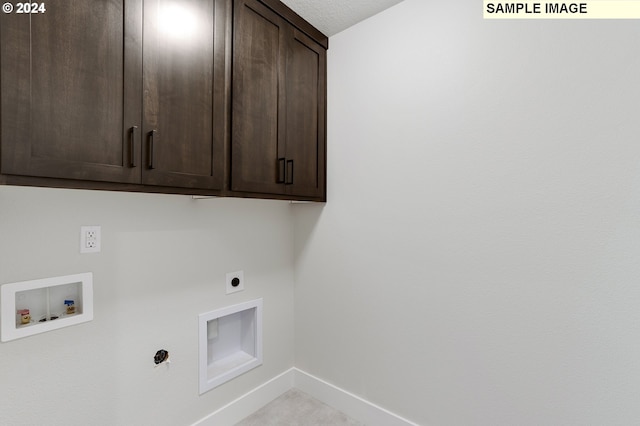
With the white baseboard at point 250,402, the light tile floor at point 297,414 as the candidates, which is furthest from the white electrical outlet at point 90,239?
the light tile floor at point 297,414

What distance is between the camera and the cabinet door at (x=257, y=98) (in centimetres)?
143

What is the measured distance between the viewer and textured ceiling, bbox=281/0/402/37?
1638 mm

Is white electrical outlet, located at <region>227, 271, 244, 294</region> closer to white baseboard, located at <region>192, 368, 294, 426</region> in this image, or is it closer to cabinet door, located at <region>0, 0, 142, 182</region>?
white baseboard, located at <region>192, 368, 294, 426</region>


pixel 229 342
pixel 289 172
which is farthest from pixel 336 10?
pixel 229 342

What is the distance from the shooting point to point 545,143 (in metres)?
1.24

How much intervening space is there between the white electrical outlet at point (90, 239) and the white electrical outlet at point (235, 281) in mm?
716

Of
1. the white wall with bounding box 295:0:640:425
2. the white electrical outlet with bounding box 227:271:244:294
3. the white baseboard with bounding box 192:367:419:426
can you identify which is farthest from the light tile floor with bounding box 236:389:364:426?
the white electrical outlet with bounding box 227:271:244:294

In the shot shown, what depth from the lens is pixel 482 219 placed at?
140 cm

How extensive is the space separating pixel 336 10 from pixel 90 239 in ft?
5.84

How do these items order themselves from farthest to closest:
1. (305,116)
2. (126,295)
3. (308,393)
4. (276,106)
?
(308,393), (305,116), (276,106), (126,295)

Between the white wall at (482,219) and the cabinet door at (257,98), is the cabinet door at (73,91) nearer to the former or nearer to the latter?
the cabinet door at (257,98)

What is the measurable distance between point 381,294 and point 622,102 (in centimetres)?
137

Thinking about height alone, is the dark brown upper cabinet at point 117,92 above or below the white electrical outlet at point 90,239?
above

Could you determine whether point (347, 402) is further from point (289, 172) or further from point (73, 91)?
point (73, 91)
